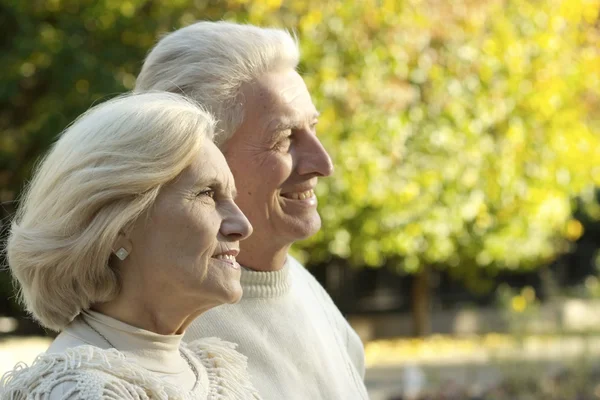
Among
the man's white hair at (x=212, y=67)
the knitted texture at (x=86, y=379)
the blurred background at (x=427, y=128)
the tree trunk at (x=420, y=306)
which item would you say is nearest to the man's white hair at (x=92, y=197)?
the knitted texture at (x=86, y=379)

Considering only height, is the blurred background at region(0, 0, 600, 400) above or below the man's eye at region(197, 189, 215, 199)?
below

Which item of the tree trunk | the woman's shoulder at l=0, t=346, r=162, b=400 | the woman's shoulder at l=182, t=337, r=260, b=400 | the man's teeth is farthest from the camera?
the tree trunk

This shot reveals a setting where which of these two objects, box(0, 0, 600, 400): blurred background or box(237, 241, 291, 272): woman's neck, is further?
box(0, 0, 600, 400): blurred background

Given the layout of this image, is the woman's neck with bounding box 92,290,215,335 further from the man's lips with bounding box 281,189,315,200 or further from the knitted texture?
the man's lips with bounding box 281,189,315,200

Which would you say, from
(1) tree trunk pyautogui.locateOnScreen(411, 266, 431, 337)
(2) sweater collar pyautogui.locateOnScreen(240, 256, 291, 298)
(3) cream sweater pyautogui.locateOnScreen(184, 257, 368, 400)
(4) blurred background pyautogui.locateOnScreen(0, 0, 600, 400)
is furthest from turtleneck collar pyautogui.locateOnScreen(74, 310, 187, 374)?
(1) tree trunk pyautogui.locateOnScreen(411, 266, 431, 337)

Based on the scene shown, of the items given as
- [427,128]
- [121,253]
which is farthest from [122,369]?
[427,128]

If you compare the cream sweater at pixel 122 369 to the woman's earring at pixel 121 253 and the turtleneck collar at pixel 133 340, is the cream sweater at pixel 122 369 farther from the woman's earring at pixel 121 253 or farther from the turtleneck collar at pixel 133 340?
the woman's earring at pixel 121 253

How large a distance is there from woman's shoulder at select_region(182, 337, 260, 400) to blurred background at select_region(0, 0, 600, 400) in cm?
608

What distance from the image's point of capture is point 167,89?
7.10ft

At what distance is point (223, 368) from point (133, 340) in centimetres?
27

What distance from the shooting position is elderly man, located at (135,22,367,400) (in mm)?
2203

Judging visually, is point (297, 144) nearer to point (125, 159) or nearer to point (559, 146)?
point (125, 159)

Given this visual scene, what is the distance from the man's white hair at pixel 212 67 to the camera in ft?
7.18

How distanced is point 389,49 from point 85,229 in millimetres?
9638
